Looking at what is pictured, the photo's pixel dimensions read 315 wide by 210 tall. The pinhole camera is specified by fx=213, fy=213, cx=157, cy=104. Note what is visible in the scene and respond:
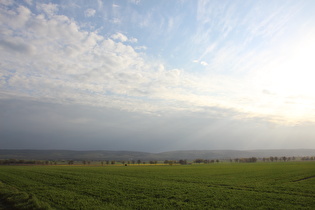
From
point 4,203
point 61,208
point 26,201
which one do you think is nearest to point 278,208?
point 61,208

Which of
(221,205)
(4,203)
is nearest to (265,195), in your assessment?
(221,205)

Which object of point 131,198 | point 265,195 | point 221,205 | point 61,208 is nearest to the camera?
point 61,208

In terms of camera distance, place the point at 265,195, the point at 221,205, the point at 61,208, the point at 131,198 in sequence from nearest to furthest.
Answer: the point at 61,208
the point at 221,205
the point at 131,198
the point at 265,195

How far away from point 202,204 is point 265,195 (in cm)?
850

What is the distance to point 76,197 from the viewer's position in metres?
21.2

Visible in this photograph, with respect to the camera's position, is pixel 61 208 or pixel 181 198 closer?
pixel 61 208

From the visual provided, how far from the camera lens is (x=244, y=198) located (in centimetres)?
2112

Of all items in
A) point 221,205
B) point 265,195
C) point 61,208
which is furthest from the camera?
point 265,195

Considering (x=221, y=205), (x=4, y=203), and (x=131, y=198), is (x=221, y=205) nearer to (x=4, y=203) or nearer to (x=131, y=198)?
(x=131, y=198)

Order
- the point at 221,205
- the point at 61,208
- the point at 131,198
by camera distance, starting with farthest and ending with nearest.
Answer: the point at 131,198
the point at 221,205
the point at 61,208

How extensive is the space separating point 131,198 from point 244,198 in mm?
11211

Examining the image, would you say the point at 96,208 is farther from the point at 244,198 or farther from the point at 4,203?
the point at 244,198

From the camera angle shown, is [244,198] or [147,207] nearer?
[147,207]

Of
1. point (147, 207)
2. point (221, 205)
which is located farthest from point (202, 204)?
point (147, 207)
